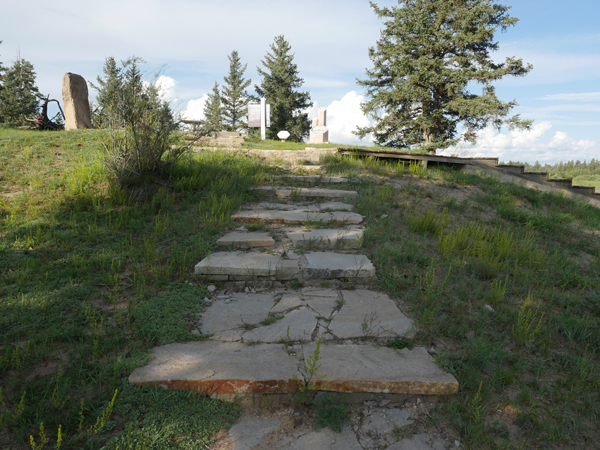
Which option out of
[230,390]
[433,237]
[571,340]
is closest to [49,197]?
[230,390]

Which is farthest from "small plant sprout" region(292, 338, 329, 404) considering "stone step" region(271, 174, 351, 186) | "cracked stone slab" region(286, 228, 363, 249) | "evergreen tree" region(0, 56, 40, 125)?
"evergreen tree" region(0, 56, 40, 125)

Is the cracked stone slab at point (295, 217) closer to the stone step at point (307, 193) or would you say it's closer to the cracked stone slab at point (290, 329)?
the stone step at point (307, 193)

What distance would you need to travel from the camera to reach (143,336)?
230 cm

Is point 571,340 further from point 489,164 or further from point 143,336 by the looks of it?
point 489,164

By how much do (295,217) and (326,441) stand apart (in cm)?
298

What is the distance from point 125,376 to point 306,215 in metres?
2.95

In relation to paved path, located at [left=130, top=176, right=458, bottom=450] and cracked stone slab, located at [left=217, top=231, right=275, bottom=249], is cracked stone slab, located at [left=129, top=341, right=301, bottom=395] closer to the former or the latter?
paved path, located at [left=130, top=176, right=458, bottom=450]

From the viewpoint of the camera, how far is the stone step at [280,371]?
189cm

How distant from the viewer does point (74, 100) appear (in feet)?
30.8

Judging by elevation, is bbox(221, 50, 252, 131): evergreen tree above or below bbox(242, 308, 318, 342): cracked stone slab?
above

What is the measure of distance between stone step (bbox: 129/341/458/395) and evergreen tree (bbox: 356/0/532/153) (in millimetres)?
15397

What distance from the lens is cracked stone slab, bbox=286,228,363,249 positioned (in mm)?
3738

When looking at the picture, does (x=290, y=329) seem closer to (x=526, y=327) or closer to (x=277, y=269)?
(x=277, y=269)

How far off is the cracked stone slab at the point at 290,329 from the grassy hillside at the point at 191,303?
0.43 meters
